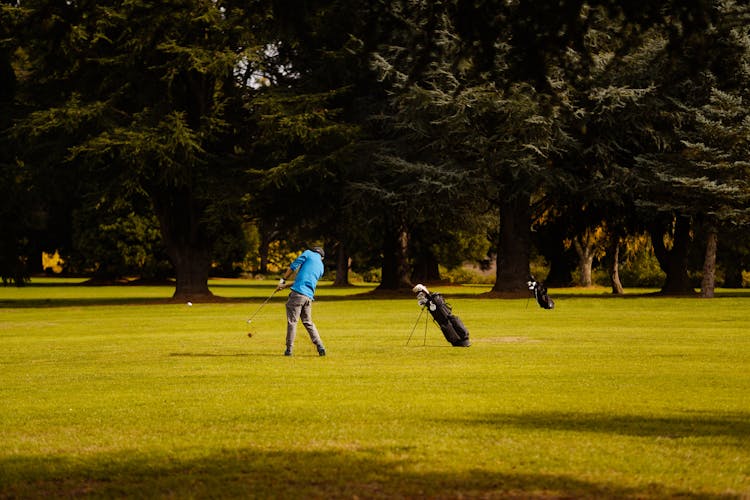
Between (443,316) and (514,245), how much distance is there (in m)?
30.8

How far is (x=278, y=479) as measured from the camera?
29.8 ft

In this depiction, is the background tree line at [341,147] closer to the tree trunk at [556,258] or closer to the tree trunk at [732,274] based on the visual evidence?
the tree trunk at [556,258]

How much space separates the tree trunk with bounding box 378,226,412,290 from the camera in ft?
191

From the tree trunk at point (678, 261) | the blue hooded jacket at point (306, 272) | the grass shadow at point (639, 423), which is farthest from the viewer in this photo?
the tree trunk at point (678, 261)

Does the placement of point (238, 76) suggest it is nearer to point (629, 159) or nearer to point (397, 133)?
point (397, 133)

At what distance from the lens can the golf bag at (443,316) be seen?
21203 mm

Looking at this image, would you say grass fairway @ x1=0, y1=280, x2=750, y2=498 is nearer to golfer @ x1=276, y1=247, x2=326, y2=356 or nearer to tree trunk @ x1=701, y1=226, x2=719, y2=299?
golfer @ x1=276, y1=247, x2=326, y2=356

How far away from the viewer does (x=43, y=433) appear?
11.9 metres

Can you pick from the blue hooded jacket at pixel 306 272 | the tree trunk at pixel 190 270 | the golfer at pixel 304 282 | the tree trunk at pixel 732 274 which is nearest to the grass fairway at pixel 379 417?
the golfer at pixel 304 282

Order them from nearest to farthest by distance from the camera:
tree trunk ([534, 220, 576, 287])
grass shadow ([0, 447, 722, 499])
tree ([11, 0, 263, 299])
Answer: grass shadow ([0, 447, 722, 499]) → tree ([11, 0, 263, 299]) → tree trunk ([534, 220, 576, 287])

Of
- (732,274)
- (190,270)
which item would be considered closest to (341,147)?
(190,270)

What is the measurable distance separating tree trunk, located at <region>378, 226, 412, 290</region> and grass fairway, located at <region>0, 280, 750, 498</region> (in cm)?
3107

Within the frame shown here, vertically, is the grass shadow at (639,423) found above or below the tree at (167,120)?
below

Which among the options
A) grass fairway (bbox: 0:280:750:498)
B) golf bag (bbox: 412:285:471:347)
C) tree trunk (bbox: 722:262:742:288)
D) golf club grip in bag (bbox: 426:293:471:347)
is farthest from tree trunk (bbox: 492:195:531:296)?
golf club grip in bag (bbox: 426:293:471:347)
